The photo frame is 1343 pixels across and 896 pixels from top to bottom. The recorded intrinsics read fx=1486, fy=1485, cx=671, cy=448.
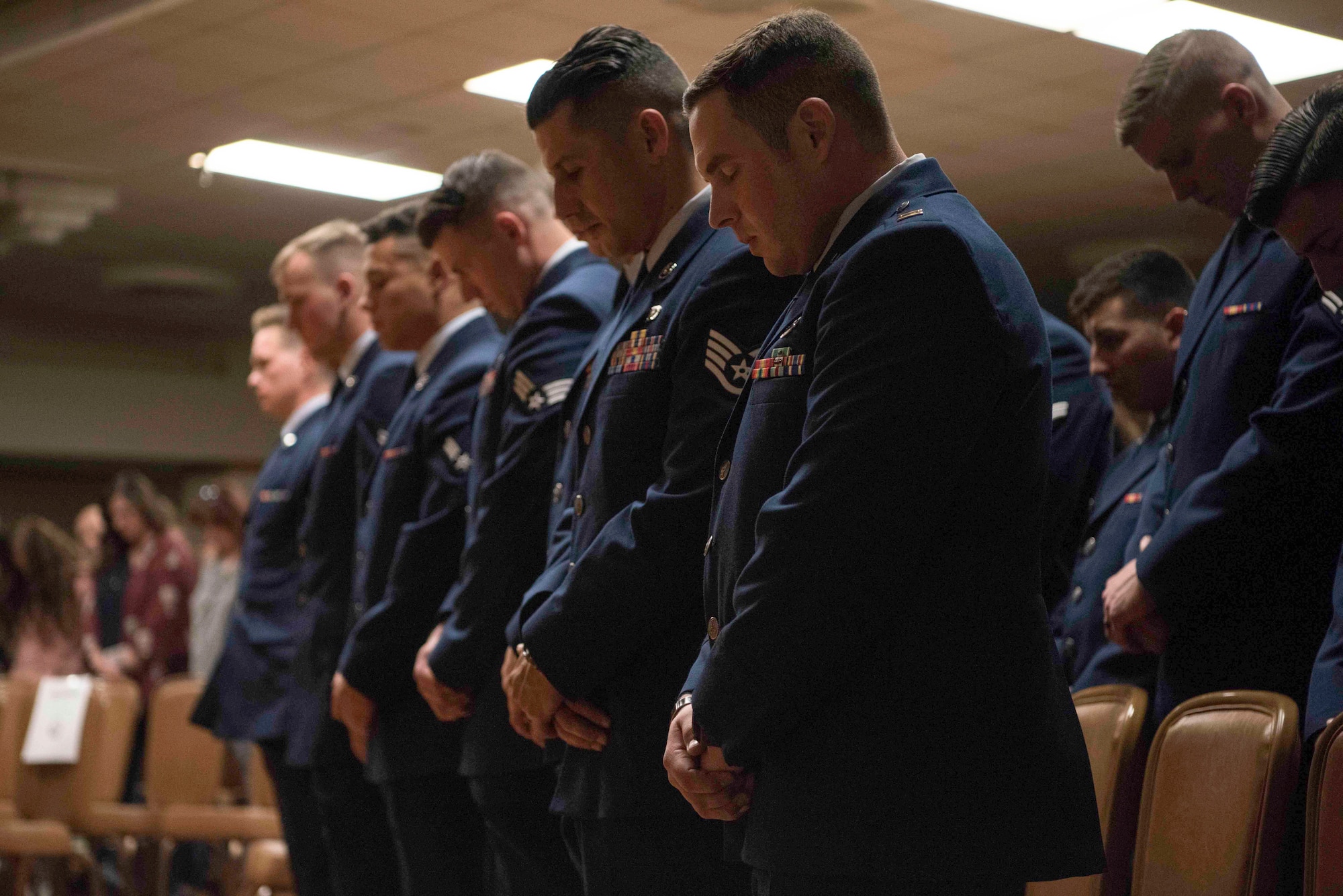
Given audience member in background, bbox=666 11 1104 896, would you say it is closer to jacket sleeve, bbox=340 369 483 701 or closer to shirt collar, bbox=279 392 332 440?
jacket sleeve, bbox=340 369 483 701

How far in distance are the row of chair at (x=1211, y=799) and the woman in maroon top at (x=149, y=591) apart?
5.68 metres

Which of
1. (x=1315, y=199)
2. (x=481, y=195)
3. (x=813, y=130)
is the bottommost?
(x=481, y=195)

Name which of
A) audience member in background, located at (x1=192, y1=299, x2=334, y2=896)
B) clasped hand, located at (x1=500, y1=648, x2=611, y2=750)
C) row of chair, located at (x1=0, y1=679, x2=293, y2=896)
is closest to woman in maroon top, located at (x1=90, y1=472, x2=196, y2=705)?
row of chair, located at (x1=0, y1=679, x2=293, y2=896)

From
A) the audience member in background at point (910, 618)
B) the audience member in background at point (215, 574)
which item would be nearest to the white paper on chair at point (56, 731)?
the audience member in background at point (215, 574)

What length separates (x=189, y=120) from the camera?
673cm

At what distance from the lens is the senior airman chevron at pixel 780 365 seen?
1.55m

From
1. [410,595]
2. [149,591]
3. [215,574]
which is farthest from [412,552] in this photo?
[149,591]

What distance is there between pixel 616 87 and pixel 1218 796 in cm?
125

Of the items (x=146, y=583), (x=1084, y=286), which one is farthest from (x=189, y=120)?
(x=1084, y=286)

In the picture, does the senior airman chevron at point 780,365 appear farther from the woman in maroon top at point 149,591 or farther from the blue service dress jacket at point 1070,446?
the woman in maroon top at point 149,591

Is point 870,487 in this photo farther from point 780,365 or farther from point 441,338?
point 441,338

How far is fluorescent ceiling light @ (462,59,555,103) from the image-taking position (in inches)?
237

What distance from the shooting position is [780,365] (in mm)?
A: 1579

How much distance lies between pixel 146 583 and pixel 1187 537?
5952mm
